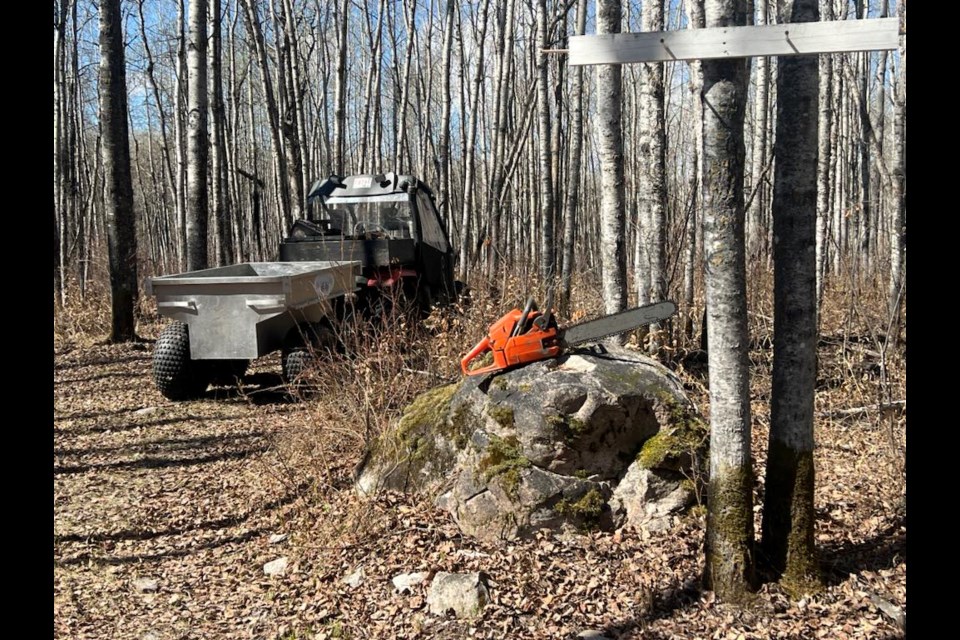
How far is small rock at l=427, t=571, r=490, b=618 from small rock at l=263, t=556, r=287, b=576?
986 mm

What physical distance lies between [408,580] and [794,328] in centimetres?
234

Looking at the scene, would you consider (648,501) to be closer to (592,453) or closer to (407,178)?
(592,453)

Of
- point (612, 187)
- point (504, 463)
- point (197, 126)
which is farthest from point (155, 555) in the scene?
point (197, 126)

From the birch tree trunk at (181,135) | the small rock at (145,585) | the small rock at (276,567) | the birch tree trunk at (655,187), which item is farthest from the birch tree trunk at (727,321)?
the birch tree trunk at (181,135)

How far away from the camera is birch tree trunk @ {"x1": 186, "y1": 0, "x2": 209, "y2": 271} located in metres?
9.95

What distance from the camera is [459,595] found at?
357 cm

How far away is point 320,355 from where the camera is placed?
677 cm

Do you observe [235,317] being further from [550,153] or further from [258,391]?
[550,153]

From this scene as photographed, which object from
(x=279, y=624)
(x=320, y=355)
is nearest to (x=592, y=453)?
(x=279, y=624)

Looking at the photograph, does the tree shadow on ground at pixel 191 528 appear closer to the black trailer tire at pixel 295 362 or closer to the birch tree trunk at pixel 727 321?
the black trailer tire at pixel 295 362

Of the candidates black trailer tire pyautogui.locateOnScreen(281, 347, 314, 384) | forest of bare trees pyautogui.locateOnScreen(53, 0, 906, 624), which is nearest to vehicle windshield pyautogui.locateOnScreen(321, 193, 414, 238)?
forest of bare trees pyautogui.locateOnScreen(53, 0, 906, 624)

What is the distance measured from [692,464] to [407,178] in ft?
20.3

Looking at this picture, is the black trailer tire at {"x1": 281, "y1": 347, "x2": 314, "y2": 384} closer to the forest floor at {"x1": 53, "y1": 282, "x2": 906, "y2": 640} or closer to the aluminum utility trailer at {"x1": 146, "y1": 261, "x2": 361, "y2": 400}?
the aluminum utility trailer at {"x1": 146, "y1": 261, "x2": 361, "y2": 400}

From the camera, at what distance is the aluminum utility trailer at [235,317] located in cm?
676
